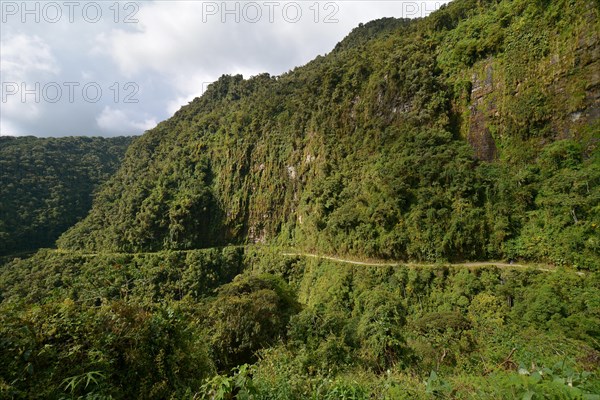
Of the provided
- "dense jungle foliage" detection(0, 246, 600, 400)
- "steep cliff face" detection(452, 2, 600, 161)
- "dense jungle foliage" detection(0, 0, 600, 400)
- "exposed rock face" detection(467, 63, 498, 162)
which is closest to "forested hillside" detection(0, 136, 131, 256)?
"dense jungle foliage" detection(0, 0, 600, 400)

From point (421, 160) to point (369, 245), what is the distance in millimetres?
9179

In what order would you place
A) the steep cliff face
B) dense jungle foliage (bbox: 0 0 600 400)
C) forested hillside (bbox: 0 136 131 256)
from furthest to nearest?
forested hillside (bbox: 0 136 131 256)
the steep cliff face
dense jungle foliage (bbox: 0 0 600 400)

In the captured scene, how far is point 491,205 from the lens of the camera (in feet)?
73.2

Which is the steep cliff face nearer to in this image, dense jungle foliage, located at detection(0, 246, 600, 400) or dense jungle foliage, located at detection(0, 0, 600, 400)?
dense jungle foliage, located at detection(0, 0, 600, 400)

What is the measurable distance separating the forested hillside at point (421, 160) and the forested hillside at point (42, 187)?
8573 mm

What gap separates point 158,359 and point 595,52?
30.5 m

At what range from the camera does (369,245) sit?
2752 cm

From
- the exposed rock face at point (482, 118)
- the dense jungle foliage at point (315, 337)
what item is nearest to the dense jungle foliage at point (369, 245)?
the dense jungle foliage at point (315, 337)

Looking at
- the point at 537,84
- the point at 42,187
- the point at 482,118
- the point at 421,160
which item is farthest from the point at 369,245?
the point at 42,187

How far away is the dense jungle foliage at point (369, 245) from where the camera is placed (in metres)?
3.35

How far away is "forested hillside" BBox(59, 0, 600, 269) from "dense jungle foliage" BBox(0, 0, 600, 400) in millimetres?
166

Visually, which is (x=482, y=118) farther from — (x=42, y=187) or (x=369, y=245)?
(x=42, y=187)

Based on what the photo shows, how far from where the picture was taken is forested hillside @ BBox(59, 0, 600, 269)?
20.8m

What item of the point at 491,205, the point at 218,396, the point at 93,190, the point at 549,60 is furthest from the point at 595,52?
the point at 93,190
